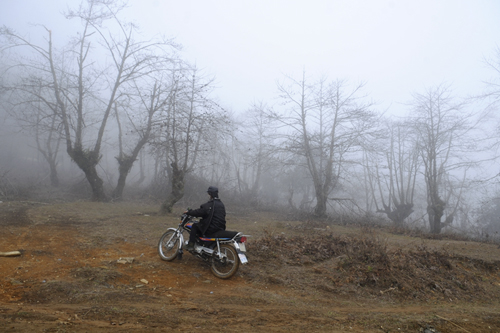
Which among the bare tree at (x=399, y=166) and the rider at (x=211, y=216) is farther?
the bare tree at (x=399, y=166)

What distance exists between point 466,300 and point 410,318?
2451mm

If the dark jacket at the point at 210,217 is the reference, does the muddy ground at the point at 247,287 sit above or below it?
below

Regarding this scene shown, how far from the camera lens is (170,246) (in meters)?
7.15

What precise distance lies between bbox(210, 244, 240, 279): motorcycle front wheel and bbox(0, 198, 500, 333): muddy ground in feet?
0.52

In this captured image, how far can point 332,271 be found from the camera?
6.98m

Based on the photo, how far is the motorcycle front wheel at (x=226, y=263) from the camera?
6.23 m

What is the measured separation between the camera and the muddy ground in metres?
4.37

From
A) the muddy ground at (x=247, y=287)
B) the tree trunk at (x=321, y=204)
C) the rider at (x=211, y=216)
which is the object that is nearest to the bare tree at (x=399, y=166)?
the tree trunk at (x=321, y=204)

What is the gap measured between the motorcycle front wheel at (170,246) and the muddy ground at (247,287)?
0.20m

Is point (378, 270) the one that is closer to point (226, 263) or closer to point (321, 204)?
point (226, 263)

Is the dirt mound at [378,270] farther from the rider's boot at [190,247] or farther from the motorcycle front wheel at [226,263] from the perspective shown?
the rider's boot at [190,247]

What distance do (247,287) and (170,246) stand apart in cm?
216

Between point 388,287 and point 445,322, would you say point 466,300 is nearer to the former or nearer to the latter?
point 388,287

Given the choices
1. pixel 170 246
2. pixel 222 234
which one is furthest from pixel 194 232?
pixel 170 246
